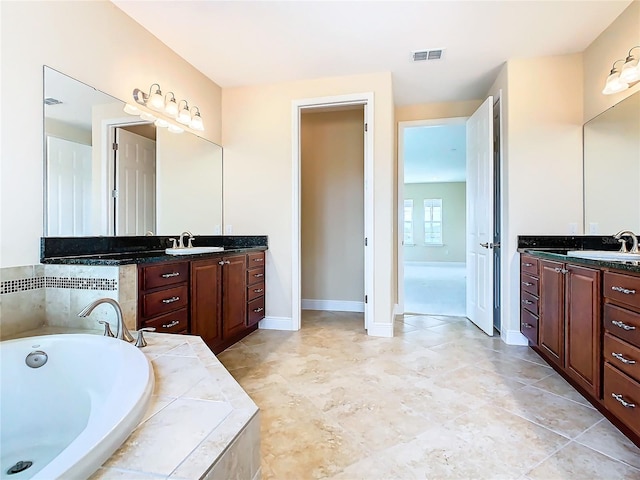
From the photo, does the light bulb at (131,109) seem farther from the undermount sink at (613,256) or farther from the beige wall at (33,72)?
the undermount sink at (613,256)

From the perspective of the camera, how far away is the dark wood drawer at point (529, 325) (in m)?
2.62

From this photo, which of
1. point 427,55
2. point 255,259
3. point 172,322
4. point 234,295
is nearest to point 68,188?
point 172,322

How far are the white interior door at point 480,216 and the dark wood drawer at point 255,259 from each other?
7.30ft

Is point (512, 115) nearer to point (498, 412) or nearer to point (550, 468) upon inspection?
point (498, 412)

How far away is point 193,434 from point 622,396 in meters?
1.93

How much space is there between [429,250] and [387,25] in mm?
8806

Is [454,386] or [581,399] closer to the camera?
[581,399]

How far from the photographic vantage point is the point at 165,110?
2.77m

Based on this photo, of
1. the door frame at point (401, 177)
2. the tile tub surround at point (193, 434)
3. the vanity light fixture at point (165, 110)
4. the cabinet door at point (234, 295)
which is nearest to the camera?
the tile tub surround at point (193, 434)

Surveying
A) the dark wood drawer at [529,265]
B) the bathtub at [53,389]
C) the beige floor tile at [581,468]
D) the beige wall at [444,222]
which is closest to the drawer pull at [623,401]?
the beige floor tile at [581,468]

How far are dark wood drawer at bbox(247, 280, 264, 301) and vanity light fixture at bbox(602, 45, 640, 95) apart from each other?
3286 mm

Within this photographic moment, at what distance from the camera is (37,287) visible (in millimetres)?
1791

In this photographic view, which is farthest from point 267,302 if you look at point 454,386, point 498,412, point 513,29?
point 513,29

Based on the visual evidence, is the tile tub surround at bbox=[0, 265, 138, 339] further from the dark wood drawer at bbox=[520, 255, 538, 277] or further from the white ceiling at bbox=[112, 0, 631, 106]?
the dark wood drawer at bbox=[520, 255, 538, 277]
